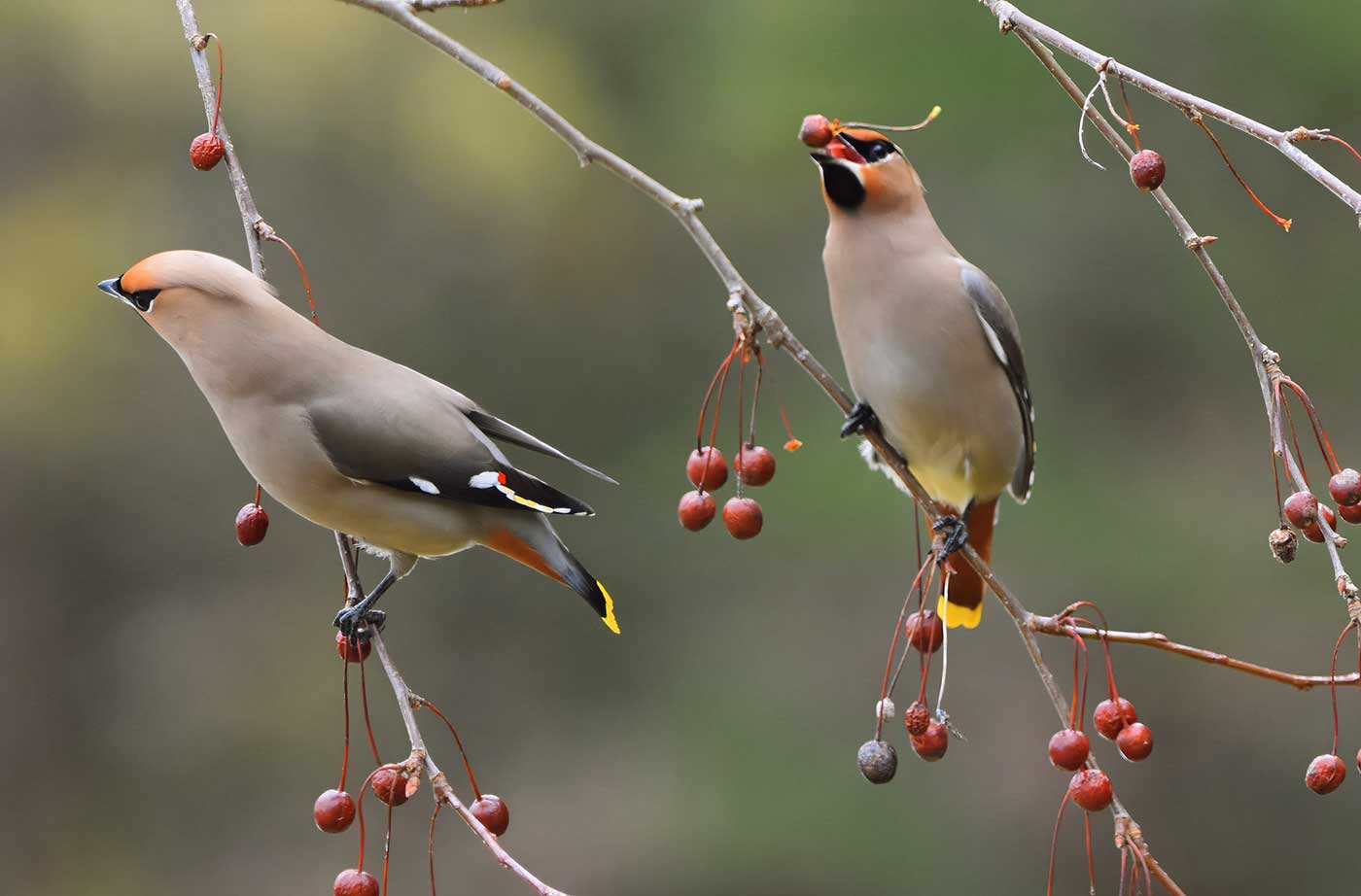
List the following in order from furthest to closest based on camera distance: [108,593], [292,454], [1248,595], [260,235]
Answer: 1. [108,593]
2. [1248,595]
3. [292,454]
4. [260,235]

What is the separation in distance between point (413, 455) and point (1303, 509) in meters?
1.22

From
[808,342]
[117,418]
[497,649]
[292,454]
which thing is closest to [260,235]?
[292,454]

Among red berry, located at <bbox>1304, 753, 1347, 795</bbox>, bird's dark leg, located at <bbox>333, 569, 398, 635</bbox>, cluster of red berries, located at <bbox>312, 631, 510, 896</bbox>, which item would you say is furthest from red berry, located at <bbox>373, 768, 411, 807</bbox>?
red berry, located at <bbox>1304, 753, 1347, 795</bbox>

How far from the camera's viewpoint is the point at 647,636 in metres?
8.34

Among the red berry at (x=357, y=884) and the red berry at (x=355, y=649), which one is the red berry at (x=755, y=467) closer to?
the red berry at (x=355, y=649)

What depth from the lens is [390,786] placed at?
2.00 metres

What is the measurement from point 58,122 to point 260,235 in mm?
5958

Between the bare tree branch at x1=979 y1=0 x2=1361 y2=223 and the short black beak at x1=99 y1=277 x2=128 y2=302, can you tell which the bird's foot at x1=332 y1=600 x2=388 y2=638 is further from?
the bare tree branch at x1=979 y1=0 x2=1361 y2=223

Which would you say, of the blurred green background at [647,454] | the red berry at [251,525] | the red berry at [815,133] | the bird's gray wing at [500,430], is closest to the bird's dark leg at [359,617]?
the red berry at [251,525]

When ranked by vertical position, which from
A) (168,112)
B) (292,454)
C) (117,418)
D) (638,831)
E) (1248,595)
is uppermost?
(168,112)

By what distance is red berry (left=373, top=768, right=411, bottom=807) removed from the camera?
6.52ft

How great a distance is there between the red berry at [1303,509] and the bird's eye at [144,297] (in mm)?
1489

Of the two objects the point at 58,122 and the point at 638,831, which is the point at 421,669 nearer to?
the point at 638,831

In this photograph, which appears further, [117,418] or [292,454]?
[117,418]
